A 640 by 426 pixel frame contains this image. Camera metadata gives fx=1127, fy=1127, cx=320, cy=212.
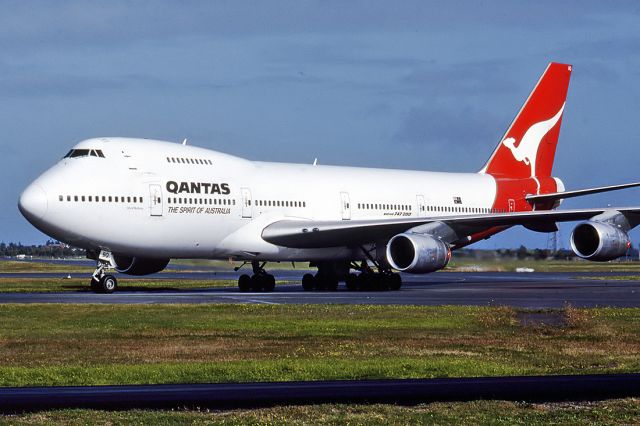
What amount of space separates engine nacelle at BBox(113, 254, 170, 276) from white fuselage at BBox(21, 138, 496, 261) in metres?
2.02

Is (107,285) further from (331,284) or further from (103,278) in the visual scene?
(331,284)

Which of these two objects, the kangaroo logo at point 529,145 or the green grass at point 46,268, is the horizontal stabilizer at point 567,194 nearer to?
the kangaroo logo at point 529,145

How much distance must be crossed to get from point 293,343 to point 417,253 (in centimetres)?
1749

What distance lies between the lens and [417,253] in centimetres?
3697

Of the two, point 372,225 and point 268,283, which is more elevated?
point 372,225

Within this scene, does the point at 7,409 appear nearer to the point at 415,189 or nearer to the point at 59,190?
the point at 59,190

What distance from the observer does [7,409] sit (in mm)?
11453

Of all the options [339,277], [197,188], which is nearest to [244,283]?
[339,277]

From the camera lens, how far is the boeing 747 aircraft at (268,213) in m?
34.8

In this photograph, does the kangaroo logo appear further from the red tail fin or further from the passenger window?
the passenger window

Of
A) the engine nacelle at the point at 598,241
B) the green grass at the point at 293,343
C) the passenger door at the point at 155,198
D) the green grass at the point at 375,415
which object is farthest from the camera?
the engine nacelle at the point at 598,241

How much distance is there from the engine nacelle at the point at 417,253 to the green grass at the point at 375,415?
25.0 metres

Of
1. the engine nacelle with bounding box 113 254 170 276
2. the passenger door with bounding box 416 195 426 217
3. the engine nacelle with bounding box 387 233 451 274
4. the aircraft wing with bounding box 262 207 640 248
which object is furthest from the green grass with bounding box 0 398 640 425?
the passenger door with bounding box 416 195 426 217

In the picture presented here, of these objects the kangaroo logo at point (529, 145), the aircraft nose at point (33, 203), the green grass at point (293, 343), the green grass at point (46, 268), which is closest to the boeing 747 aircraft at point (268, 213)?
the aircraft nose at point (33, 203)
